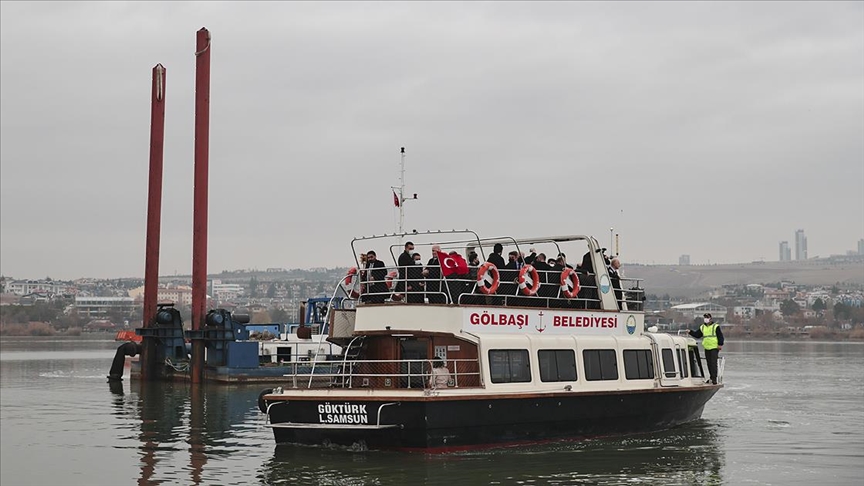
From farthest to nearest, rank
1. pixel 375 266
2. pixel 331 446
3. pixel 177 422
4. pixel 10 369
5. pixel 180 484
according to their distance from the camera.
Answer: pixel 10 369 → pixel 177 422 → pixel 375 266 → pixel 331 446 → pixel 180 484

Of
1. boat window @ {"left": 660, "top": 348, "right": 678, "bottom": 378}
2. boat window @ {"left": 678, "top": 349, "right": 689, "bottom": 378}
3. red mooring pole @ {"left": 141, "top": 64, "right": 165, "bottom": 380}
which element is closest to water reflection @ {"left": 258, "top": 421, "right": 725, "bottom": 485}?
boat window @ {"left": 660, "top": 348, "right": 678, "bottom": 378}

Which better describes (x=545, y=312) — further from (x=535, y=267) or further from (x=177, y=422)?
(x=177, y=422)

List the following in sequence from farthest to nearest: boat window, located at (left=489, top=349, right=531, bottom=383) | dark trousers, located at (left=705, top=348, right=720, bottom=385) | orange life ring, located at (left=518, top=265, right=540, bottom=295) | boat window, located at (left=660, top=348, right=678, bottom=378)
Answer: dark trousers, located at (left=705, top=348, right=720, bottom=385), boat window, located at (left=660, top=348, right=678, bottom=378), orange life ring, located at (left=518, top=265, right=540, bottom=295), boat window, located at (left=489, top=349, right=531, bottom=383)

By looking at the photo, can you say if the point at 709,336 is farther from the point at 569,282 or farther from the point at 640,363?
the point at 569,282

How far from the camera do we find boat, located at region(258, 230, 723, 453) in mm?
20156

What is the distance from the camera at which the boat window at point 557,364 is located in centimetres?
2203

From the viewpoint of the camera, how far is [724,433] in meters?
26.1

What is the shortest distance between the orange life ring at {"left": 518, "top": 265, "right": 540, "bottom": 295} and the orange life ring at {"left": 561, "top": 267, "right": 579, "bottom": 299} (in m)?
1.00

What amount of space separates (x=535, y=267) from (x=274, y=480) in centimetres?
746

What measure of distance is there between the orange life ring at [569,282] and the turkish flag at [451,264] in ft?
8.62

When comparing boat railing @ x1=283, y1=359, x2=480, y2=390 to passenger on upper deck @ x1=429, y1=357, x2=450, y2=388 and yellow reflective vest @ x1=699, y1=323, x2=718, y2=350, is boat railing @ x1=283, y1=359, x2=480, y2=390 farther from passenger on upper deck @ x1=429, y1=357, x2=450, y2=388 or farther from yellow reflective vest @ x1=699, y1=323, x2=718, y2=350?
yellow reflective vest @ x1=699, y1=323, x2=718, y2=350

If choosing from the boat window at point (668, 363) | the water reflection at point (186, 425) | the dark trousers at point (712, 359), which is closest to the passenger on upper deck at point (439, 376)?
the water reflection at point (186, 425)

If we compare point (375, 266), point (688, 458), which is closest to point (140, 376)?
point (375, 266)

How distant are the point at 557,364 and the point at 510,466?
3341 mm
